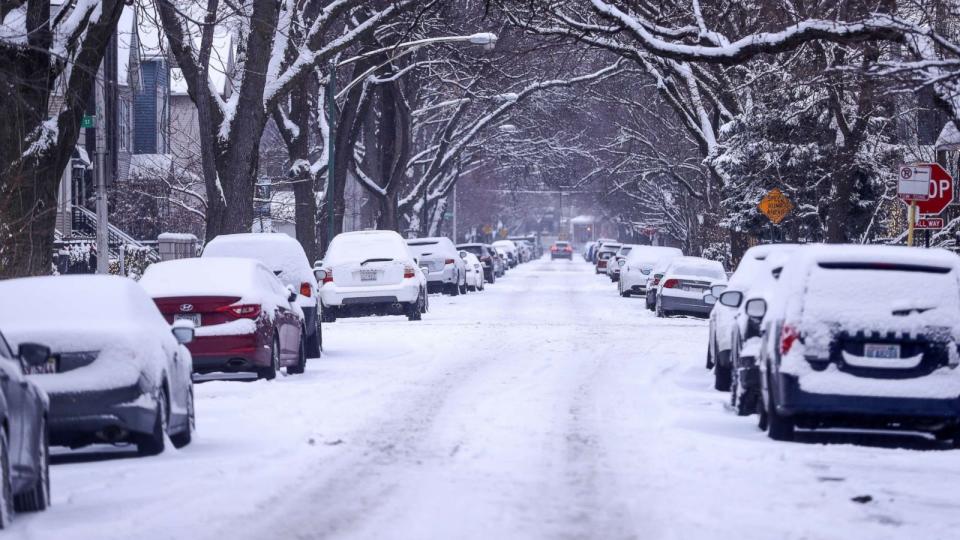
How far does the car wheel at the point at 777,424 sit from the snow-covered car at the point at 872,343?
3.3 inches

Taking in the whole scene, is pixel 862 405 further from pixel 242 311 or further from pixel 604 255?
pixel 604 255

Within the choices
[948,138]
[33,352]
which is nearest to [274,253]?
[33,352]

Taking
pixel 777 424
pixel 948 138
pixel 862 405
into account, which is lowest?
pixel 777 424

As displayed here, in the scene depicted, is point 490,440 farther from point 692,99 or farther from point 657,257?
point 657,257

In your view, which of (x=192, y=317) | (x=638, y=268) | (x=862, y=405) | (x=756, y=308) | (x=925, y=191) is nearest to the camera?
(x=862, y=405)

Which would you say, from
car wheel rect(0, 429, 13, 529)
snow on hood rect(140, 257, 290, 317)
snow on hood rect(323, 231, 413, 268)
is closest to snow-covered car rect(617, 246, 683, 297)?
snow on hood rect(323, 231, 413, 268)

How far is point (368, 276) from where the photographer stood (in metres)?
31.0

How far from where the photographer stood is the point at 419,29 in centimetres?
4091

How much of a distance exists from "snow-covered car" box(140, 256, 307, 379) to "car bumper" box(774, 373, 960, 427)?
6922 millimetres

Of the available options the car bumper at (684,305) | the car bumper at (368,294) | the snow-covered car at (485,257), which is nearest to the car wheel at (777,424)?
the car bumper at (368,294)

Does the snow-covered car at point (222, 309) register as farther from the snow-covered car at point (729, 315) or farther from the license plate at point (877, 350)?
the license plate at point (877, 350)

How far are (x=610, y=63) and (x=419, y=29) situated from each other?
47.2 feet

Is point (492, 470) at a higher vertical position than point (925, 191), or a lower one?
lower

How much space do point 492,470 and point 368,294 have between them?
64.9 ft
